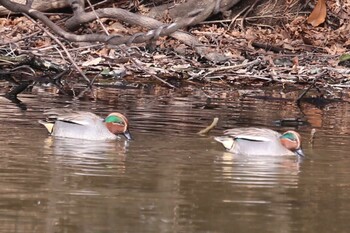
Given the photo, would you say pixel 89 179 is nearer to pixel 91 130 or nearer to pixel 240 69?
pixel 91 130

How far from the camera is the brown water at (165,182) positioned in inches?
276

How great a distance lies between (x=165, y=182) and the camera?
8484mm

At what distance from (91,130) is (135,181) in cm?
268

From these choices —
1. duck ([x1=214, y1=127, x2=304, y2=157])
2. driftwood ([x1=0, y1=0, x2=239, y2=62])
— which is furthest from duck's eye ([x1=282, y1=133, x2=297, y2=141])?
driftwood ([x1=0, y1=0, x2=239, y2=62])

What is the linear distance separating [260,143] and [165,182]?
213 centimetres

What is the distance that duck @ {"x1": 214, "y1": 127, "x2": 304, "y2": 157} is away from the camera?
10.4m

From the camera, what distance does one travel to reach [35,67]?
17.0 meters

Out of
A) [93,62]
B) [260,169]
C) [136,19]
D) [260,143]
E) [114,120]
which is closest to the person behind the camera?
[260,169]

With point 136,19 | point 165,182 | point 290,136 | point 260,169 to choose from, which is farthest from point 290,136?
point 136,19

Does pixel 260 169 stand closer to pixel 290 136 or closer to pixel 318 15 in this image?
pixel 290 136

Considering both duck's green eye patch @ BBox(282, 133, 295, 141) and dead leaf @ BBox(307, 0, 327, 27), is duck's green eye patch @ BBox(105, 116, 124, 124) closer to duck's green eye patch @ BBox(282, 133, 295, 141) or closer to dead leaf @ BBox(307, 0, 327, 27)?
duck's green eye patch @ BBox(282, 133, 295, 141)

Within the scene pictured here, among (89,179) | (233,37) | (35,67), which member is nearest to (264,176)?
(89,179)

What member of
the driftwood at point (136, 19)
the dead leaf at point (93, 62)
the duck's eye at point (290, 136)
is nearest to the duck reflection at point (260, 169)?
the duck's eye at point (290, 136)

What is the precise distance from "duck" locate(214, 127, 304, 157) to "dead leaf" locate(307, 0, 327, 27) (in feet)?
41.6
